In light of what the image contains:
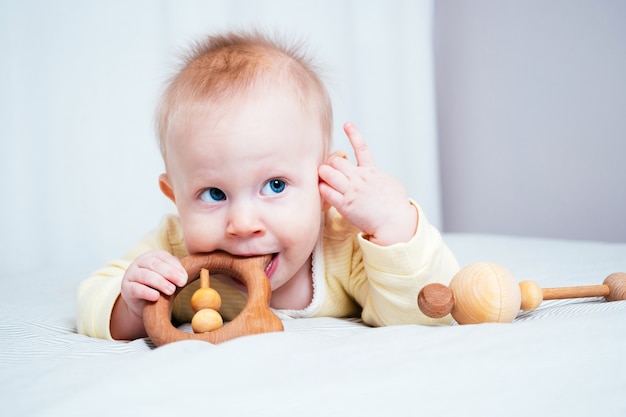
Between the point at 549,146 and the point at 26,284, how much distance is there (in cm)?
195

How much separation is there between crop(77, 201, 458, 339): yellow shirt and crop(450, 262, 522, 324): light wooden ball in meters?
0.15

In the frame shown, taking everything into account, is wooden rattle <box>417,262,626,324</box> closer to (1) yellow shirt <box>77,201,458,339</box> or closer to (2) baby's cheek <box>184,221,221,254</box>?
(1) yellow shirt <box>77,201,458,339</box>

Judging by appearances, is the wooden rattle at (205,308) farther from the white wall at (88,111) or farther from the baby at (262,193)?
the white wall at (88,111)

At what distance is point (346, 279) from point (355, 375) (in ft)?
1.89

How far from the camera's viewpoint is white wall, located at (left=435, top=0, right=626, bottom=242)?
92.4 inches

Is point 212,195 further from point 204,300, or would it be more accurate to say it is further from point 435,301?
point 435,301

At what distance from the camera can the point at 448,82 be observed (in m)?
3.00

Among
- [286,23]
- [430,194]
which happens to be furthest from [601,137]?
[286,23]

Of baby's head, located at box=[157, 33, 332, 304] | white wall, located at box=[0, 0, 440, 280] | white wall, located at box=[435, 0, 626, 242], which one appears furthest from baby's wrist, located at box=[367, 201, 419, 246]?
white wall, located at box=[435, 0, 626, 242]

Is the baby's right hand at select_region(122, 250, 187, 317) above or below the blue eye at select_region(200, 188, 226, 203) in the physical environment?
below

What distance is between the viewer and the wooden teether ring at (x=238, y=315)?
0.86 meters

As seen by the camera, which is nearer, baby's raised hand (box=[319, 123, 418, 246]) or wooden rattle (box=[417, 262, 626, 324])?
wooden rattle (box=[417, 262, 626, 324])

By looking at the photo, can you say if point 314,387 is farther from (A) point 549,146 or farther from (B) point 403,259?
(A) point 549,146

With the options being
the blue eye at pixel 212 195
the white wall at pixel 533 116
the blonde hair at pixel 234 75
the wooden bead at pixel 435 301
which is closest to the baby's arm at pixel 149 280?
the blue eye at pixel 212 195
